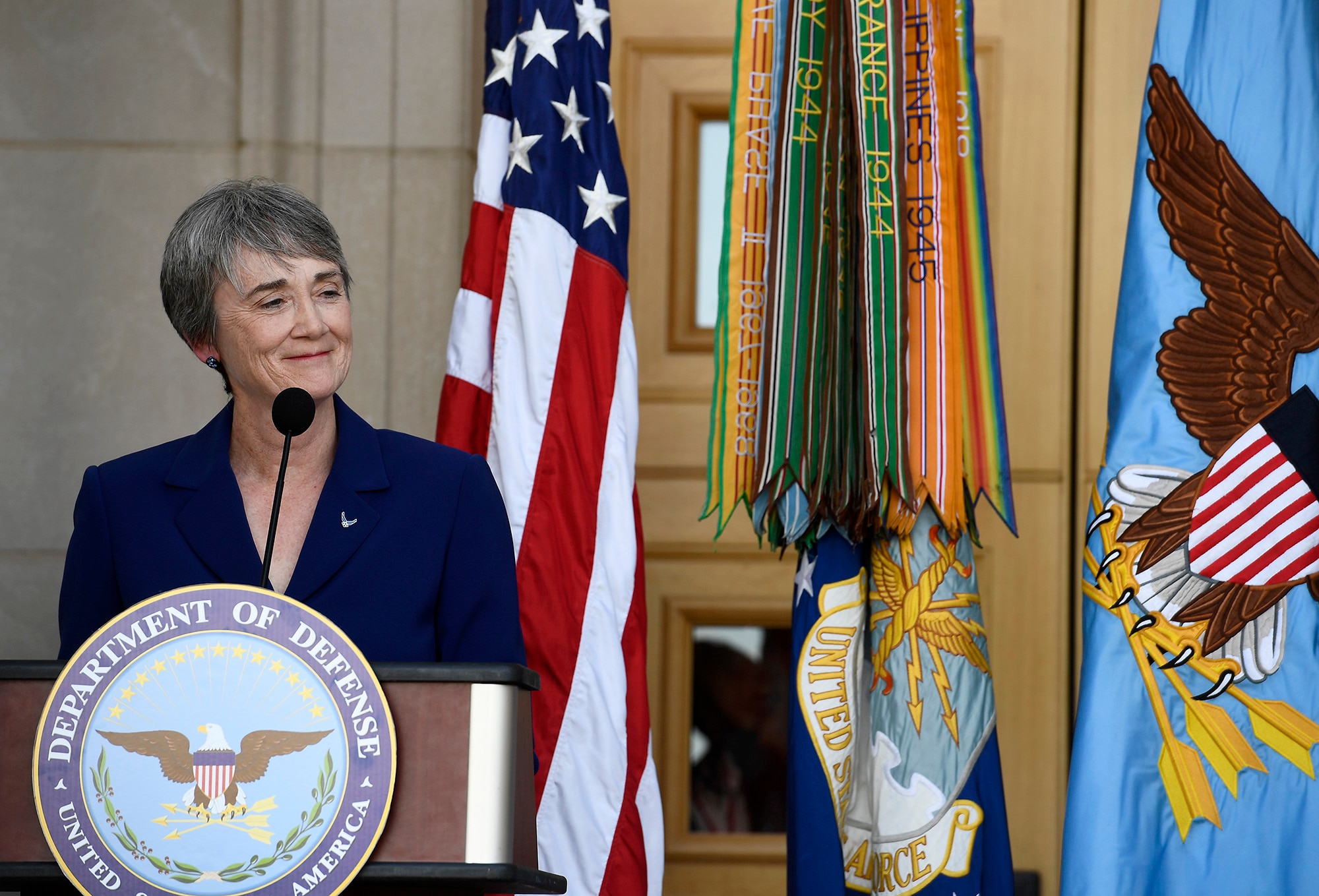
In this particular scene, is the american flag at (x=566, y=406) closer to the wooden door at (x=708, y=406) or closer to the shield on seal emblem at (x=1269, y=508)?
the wooden door at (x=708, y=406)

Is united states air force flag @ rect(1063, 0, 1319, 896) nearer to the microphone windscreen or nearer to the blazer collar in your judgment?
the blazer collar

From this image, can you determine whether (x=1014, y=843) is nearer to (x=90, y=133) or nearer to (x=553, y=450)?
(x=553, y=450)

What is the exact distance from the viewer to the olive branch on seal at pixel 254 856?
3.72ft

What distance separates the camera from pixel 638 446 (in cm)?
315

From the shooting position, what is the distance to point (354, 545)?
1.63 meters

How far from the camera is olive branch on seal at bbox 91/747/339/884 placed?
113 centimetres

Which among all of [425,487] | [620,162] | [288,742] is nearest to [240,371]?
[425,487]

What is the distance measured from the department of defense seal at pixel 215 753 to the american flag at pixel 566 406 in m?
1.30

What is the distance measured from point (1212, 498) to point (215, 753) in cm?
157

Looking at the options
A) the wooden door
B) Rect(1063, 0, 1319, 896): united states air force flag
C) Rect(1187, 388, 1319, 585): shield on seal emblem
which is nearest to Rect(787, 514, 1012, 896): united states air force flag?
Rect(1063, 0, 1319, 896): united states air force flag

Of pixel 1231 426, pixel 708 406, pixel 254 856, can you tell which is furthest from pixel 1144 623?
pixel 254 856

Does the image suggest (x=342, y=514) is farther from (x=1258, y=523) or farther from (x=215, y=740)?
(x=1258, y=523)

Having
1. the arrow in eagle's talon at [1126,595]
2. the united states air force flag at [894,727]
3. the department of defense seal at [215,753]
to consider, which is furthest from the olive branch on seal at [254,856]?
the arrow in eagle's talon at [1126,595]

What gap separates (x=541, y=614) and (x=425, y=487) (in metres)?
0.85
